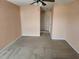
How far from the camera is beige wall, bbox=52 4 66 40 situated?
16.6ft

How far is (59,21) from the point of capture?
516 centimetres

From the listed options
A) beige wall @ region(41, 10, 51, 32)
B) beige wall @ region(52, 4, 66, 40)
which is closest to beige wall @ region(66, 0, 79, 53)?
beige wall @ region(52, 4, 66, 40)

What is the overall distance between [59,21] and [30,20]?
7.38ft

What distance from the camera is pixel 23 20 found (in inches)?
247

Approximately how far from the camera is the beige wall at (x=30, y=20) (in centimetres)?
614

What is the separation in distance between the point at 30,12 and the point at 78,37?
13.1 feet

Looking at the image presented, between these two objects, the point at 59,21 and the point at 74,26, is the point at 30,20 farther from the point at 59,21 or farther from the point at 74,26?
the point at 74,26

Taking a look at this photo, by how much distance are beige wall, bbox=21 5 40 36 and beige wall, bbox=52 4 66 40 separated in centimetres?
152

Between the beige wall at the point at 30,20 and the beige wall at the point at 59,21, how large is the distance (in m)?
1.52

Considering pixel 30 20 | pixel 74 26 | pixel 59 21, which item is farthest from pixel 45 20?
pixel 74 26

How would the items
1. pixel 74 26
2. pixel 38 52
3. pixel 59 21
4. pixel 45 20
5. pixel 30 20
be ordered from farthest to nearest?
pixel 45 20 → pixel 30 20 → pixel 59 21 → pixel 74 26 → pixel 38 52

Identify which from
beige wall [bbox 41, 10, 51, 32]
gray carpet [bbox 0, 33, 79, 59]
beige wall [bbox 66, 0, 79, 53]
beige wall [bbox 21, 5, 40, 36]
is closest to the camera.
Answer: gray carpet [bbox 0, 33, 79, 59]

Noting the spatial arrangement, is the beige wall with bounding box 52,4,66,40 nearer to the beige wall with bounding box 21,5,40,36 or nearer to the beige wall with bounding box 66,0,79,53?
the beige wall with bounding box 66,0,79,53

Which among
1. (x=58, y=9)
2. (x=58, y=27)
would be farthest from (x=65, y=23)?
(x=58, y=9)
